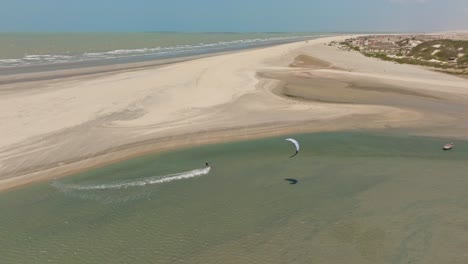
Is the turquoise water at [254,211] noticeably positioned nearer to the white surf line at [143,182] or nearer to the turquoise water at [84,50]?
the white surf line at [143,182]

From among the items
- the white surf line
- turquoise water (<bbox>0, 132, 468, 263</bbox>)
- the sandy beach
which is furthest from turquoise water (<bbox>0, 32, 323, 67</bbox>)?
turquoise water (<bbox>0, 132, 468, 263</bbox>)

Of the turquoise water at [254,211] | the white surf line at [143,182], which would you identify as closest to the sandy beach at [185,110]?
the white surf line at [143,182]

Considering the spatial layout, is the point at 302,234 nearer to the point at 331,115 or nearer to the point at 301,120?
the point at 301,120

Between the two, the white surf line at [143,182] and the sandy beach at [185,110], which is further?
the sandy beach at [185,110]

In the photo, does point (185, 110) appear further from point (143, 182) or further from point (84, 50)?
point (84, 50)

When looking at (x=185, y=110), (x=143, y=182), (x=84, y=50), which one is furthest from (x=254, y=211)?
(x=84, y=50)

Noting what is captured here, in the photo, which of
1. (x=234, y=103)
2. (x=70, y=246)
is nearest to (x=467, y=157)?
(x=234, y=103)
